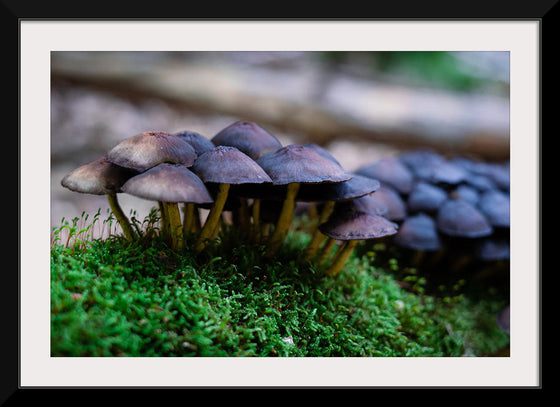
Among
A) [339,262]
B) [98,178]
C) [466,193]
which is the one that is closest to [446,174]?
[466,193]

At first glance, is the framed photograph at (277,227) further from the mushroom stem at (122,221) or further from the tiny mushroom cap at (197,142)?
the tiny mushroom cap at (197,142)

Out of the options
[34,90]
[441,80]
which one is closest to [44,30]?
[34,90]

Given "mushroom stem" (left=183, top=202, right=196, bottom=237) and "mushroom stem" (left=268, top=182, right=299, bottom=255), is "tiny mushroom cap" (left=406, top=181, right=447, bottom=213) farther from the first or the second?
"mushroom stem" (left=183, top=202, right=196, bottom=237)

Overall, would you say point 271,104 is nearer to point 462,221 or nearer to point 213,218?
point 462,221

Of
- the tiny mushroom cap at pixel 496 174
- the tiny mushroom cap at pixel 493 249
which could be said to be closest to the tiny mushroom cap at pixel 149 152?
the tiny mushroom cap at pixel 493 249

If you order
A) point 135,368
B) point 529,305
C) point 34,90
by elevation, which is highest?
point 34,90

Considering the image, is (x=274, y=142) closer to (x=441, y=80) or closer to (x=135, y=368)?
(x=135, y=368)
